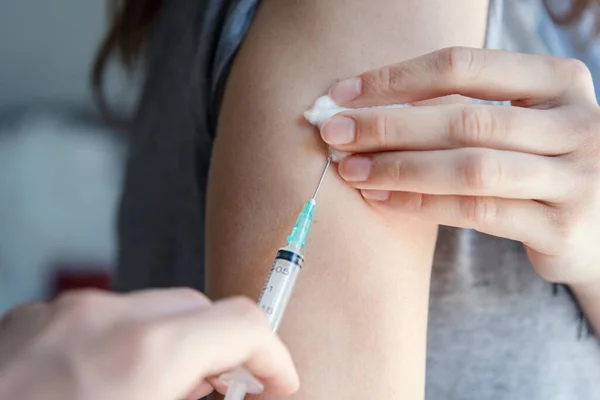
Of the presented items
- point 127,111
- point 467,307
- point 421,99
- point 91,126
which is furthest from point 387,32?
point 91,126

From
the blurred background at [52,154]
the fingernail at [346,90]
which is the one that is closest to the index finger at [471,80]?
the fingernail at [346,90]

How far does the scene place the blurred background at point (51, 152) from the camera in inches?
92.2

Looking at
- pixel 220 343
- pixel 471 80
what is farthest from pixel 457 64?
pixel 220 343

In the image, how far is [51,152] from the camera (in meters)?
2.38

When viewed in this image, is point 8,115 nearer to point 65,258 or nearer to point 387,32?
point 65,258

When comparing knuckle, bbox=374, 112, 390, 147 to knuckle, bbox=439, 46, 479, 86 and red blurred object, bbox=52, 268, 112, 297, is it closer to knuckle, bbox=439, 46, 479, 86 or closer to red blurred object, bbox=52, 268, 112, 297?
knuckle, bbox=439, 46, 479, 86

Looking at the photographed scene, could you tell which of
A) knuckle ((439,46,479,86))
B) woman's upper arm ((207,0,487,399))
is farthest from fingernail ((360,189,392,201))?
knuckle ((439,46,479,86))

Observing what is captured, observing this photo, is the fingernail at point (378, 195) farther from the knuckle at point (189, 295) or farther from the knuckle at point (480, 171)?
the knuckle at point (189, 295)

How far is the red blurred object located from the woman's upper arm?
179cm

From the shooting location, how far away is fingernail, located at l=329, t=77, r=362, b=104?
0.70 meters

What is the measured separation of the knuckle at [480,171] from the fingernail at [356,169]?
10 cm

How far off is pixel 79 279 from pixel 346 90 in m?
1.98

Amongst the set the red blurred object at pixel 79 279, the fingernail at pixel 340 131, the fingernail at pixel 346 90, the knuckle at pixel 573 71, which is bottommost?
the red blurred object at pixel 79 279

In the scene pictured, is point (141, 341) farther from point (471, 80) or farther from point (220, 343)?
point (471, 80)
